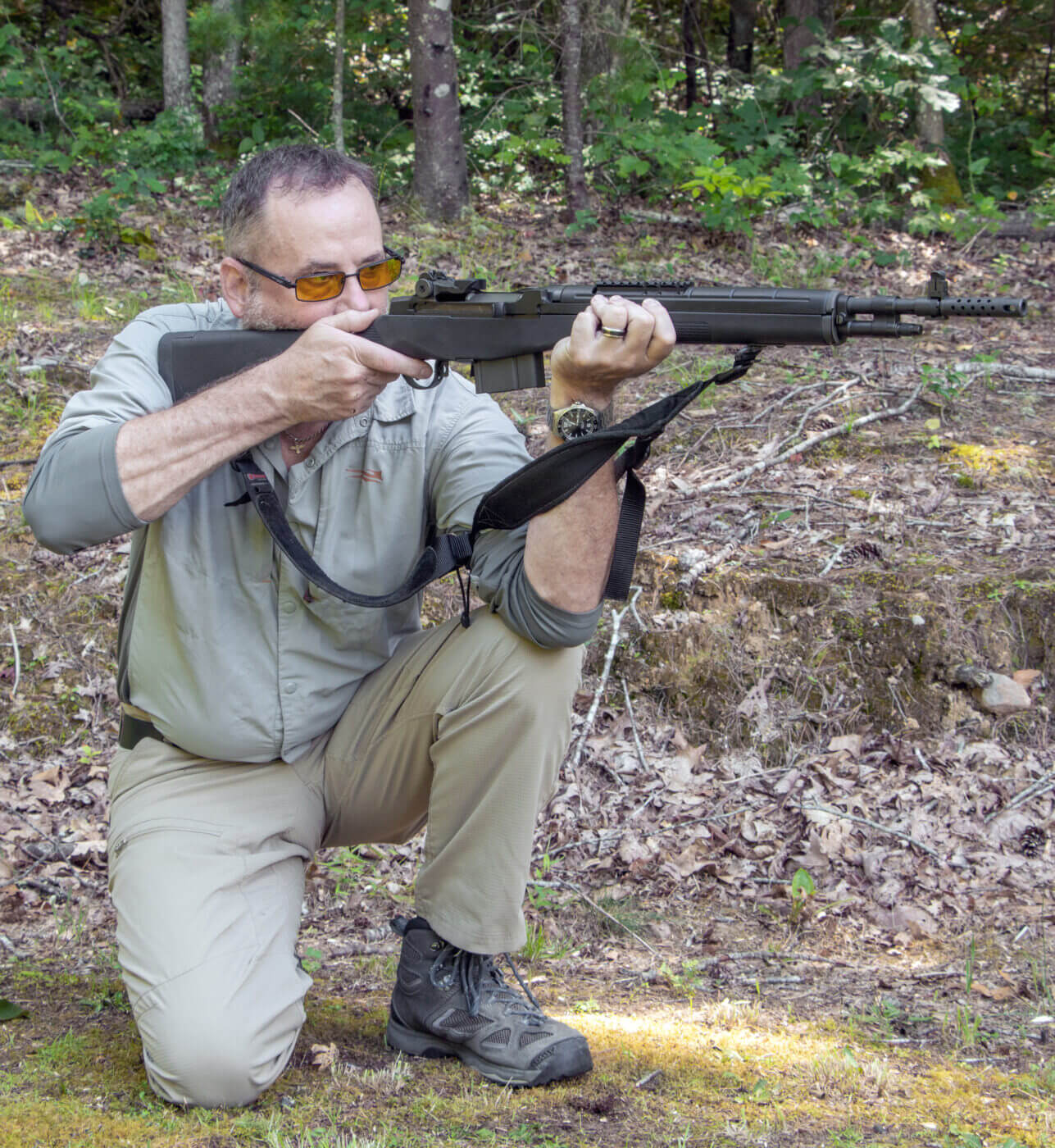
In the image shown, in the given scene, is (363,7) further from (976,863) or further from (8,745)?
(976,863)

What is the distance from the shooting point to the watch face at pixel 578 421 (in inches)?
103

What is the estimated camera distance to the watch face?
8.62 feet

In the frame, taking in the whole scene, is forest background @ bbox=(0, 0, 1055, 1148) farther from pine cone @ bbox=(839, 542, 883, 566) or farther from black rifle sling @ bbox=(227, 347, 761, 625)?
black rifle sling @ bbox=(227, 347, 761, 625)

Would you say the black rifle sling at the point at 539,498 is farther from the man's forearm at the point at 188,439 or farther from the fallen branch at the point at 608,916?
the fallen branch at the point at 608,916

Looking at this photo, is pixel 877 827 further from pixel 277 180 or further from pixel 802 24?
pixel 802 24

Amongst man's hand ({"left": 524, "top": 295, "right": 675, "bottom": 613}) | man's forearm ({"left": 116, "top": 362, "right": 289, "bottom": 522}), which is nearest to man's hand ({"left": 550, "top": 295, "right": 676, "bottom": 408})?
man's hand ({"left": 524, "top": 295, "right": 675, "bottom": 613})

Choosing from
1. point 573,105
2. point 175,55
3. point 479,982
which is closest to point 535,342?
point 479,982

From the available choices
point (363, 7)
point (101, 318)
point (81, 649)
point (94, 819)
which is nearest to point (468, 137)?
point (363, 7)

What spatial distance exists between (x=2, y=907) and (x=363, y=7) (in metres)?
8.81

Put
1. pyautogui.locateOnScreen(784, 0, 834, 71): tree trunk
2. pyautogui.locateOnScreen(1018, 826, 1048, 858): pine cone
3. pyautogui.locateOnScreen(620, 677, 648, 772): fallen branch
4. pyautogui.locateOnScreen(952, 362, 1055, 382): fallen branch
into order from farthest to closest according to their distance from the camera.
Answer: pyautogui.locateOnScreen(784, 0, 834, 71): tree trunk → pyautogui.locateOnScreen(952, 362, 1055, 382): fallen branch → pyautogui.locateOnScreen(620, 677, 648, 772): fallen branch → pyautogui.locateOnScreen(1018, 826, 1048, 858): pine cone

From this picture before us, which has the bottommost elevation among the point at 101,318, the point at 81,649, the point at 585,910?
the point at 585,910

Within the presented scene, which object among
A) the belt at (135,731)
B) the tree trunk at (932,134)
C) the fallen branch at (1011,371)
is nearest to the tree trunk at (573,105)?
the tree trunk at (932,134)

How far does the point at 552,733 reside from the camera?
8.64ft

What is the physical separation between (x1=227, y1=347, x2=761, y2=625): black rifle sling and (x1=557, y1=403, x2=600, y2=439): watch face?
6 cm
